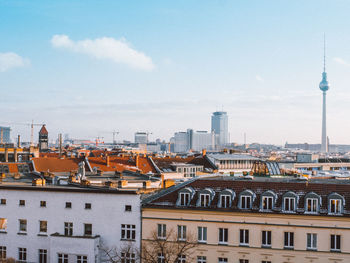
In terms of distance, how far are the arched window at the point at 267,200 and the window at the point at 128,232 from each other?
13073 mm

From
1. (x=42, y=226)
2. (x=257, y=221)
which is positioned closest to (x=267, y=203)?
(x=257, y=221)

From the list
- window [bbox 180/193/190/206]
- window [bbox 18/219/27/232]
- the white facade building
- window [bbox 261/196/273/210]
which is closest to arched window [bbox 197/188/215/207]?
window [bbox 180/193/190/206]

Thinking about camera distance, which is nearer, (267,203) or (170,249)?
(170,249)

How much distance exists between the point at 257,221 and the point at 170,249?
28.3 ft

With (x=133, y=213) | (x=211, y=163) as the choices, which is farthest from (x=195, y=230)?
(x=211, y=163)

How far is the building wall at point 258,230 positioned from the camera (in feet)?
141

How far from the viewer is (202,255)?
151 ft

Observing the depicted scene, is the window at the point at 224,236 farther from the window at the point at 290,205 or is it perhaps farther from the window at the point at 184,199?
the window at the point at 290,205

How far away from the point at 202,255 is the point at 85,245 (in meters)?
11.9

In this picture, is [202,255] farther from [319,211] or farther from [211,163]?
[211,163]

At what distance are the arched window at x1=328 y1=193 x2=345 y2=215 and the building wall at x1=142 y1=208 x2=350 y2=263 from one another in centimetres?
88

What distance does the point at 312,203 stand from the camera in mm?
44125

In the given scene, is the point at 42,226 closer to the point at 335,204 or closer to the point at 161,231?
the point at 161,231

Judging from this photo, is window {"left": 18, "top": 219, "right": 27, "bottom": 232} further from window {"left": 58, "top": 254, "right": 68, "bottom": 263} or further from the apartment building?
the apartment building
